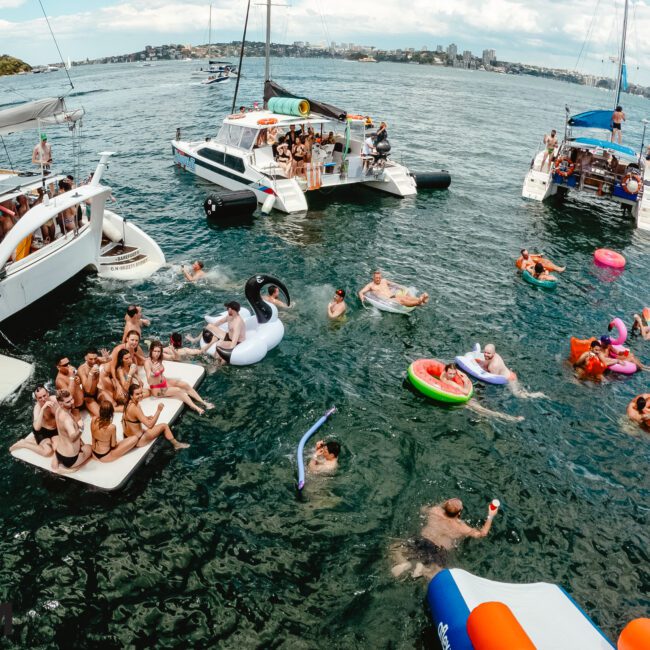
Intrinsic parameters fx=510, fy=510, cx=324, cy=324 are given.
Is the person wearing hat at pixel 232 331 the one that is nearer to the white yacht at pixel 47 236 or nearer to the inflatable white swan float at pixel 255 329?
the inflatable white swan float at pixel 255 329

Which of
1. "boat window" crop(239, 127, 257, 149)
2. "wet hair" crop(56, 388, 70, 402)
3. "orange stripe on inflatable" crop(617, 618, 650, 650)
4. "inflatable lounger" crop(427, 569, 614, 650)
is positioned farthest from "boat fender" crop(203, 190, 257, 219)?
"orange stripe on inflatable" crop(617, 618, 650, 650)

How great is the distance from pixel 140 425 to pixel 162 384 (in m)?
1.31

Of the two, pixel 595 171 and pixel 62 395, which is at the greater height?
pixel 595 171

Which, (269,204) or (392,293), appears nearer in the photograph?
(392,293)

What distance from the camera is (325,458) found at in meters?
9.66

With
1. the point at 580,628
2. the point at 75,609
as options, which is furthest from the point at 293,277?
the point at 580,628

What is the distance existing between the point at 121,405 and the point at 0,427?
2359 mm

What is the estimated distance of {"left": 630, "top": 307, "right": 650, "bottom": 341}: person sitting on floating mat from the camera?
15.2 metres

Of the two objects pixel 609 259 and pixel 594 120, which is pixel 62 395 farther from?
pixel 594 120

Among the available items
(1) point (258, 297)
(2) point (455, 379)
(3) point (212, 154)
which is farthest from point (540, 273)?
(3) point (212, 154)

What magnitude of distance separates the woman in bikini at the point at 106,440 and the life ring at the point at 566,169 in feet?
82.1

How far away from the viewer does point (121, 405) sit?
10523 millimetres

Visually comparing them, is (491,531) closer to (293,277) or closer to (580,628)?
(580,628)

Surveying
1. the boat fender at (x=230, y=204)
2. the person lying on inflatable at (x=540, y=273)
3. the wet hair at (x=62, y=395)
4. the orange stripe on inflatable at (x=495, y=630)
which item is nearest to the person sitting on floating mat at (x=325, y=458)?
the orange stripe on inflatable at (x=495, y=630)
